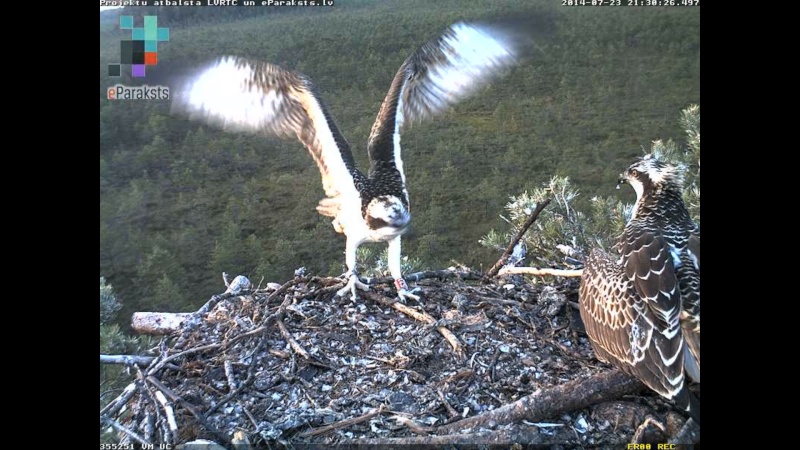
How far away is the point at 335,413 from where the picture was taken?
10.1ft

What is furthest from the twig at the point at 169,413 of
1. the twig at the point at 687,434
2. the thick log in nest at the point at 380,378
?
the twig at the point at 687,434

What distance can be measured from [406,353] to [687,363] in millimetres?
1309

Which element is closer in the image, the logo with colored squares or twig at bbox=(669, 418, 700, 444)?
twig at bbox=(669, 418, 700, 444)

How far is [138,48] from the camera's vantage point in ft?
11.2

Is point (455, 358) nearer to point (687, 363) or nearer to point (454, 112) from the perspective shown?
point (687, 363)

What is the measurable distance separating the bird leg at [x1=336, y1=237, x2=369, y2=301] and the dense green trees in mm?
88

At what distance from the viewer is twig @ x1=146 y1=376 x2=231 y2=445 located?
302cm

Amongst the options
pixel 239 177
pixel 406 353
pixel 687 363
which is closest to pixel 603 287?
pixel 687 363

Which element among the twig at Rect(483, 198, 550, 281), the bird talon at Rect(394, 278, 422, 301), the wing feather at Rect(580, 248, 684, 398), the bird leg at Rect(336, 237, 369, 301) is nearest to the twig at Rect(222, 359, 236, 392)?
the bird leg at Rect(336, 237, 369, 301)

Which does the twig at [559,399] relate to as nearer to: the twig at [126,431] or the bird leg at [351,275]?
the bird leg at [351,275]

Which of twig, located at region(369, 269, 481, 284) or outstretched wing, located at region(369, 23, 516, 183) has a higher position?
outstretched wing, located at region(369, 23, 516, 183)

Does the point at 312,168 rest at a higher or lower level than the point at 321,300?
higher

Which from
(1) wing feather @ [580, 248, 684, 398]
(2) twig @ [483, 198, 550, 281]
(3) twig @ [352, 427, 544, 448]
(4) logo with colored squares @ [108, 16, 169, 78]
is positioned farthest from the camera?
(2) twig @ [483, 198, 550, 281]

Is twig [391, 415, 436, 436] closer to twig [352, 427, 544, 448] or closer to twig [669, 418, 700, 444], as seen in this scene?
twig [352, 427, 544, 448]
